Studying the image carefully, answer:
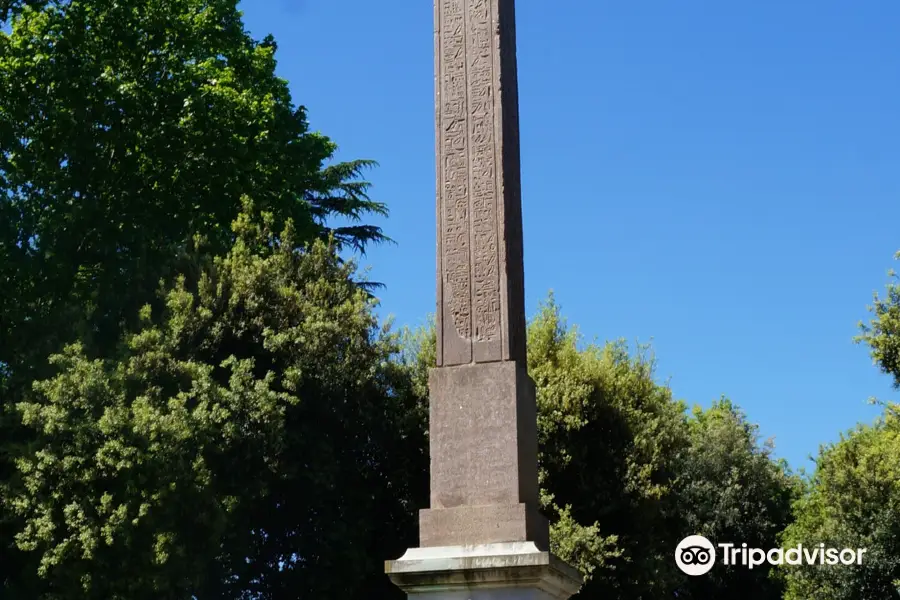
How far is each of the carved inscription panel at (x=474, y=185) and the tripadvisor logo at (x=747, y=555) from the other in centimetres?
1283

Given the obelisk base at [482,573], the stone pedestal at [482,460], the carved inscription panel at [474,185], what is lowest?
the obelisk base at [482,573]

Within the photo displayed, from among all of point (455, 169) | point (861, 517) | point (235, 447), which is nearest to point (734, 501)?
point (861, 517)

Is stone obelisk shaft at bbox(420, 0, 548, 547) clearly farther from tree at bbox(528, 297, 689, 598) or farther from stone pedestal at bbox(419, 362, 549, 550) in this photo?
tree at bbox(528, 297, 689, 598)

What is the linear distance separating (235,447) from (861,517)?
12.8 metres

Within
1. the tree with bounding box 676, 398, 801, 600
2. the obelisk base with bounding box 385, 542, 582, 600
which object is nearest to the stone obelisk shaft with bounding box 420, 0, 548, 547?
the obelisk base with bounding box 385, 542, 582, 600

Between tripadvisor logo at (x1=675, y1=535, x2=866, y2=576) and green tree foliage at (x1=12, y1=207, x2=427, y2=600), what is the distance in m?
6.12

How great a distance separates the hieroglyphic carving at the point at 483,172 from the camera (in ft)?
30.0

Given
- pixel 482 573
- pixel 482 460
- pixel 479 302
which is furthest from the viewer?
pixel 479 302

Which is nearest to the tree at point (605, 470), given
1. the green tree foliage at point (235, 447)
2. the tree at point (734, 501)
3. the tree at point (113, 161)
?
the green tree foliage at point (235, 447)

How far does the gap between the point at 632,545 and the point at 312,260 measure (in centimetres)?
614

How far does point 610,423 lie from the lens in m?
19.6

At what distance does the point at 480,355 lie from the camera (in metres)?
8.98

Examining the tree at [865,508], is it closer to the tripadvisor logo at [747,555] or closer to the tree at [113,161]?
the tripadvisor logo at [747,555]

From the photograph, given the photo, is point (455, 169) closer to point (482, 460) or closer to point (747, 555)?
point (482, 460)
